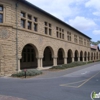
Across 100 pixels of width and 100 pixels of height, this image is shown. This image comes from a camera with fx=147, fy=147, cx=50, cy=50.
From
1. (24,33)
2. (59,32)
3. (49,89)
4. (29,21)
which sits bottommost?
A: (49,89)

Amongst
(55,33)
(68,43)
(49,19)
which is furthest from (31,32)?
(68,43)

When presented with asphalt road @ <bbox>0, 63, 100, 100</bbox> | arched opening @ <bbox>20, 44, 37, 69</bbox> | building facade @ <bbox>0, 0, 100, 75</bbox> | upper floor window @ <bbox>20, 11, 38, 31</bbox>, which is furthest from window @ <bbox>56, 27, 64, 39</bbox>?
asphalt road @ <bbox>0, 63, 100, 100</bbox>

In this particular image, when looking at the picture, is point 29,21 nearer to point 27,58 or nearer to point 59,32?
point 27,58

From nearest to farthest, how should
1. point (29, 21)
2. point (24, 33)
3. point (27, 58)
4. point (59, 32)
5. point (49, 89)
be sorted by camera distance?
1. point (49, 89)
2. point (24, 33)
3. point (29, 21)
4. point (27, 58)
5. point (59, 32)

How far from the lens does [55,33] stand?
27.0 m

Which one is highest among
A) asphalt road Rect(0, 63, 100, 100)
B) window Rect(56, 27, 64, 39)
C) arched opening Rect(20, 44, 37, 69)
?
window Rect(56, 27, 64, 39)

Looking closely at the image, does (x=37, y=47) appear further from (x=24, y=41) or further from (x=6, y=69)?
(x=6, y=69)

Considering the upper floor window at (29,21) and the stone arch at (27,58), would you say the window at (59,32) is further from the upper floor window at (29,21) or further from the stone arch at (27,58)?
the upper floor window at (29,21)

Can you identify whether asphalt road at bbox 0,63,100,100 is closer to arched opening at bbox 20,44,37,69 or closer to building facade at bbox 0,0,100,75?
building facade at bbox 0,0,100,75

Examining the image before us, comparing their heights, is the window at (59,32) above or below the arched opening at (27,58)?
above

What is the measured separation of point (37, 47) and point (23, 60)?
6.53 m

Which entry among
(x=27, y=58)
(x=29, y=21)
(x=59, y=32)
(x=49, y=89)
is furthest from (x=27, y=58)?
(x=49, y=89)

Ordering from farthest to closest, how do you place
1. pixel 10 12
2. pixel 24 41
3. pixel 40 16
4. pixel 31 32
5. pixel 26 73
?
pixel 40 16 → pixel 31 32 → pixel 24 41 → pixel 10 12 → pixel 26 73

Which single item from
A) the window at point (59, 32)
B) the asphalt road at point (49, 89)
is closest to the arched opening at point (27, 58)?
the window at point (59, 32)
